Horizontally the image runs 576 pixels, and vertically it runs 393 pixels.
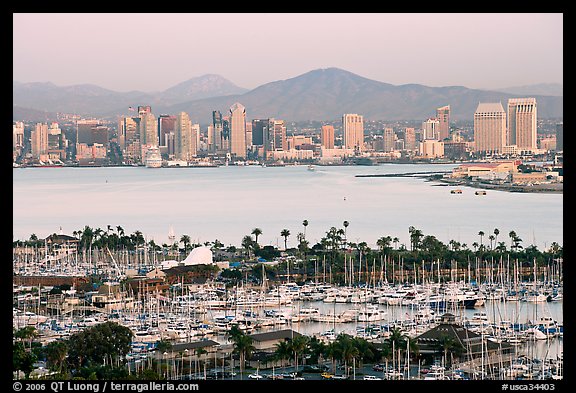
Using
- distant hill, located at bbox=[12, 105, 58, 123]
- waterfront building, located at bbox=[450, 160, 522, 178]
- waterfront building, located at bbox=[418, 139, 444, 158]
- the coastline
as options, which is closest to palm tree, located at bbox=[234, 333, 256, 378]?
the coastline

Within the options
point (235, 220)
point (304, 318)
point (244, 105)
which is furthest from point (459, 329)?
point (244, 105)

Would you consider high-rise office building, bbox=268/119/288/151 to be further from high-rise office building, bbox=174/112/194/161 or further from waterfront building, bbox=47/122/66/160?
waterfront building, bbox=47/122/66/160

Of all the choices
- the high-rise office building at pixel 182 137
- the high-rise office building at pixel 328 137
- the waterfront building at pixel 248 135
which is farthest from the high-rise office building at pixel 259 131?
the high-rise office building at pixel 182 137

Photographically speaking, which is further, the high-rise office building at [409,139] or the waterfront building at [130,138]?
the waterfront building at [130,138]

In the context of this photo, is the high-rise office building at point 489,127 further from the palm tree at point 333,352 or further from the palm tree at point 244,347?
the palm tree at point 333,352

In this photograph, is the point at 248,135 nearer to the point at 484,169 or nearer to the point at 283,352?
the point at 484,169
